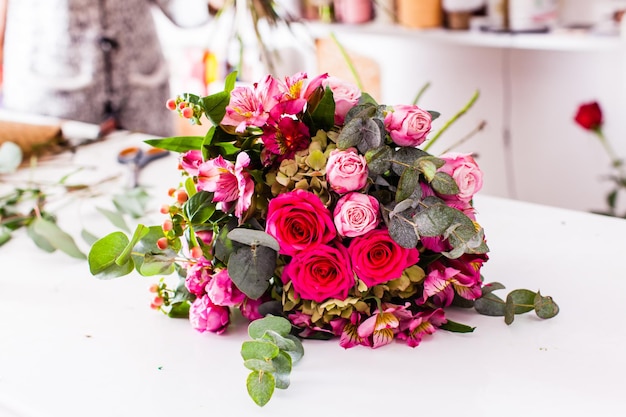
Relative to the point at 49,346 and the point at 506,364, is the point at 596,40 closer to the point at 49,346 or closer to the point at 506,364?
the point at 506,364

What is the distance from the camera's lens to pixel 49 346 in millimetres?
704

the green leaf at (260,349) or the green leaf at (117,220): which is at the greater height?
the green leaf at (117,220)

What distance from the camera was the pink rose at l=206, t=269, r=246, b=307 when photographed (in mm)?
677

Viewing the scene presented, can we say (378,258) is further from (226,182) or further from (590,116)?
(590,116)

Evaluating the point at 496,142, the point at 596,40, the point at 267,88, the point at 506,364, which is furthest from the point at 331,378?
the point at 496,142

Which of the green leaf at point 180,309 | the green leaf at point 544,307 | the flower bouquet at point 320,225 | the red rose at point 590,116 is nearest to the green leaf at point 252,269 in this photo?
the flower bouquet at point 320,225

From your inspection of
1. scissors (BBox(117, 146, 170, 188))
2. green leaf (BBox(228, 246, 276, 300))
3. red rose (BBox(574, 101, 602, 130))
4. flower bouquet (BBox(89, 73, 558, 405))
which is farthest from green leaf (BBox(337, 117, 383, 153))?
red rose (BBox(574, 101, 602, 130))

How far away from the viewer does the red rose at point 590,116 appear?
178 cm

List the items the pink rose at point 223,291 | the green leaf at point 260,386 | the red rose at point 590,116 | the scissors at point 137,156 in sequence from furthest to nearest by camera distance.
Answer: the red rose at point 590,116, the scissors at point 137,156, the pink rose at point 223,291, the green leaf at point 260,386

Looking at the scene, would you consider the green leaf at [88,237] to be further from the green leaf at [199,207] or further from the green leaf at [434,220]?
the green leaf at [434,220]

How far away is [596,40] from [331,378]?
135 centimetres

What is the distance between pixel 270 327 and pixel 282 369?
0.18 feet

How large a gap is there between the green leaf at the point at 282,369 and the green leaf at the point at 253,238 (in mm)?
89

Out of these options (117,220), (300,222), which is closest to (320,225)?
(300,222)
